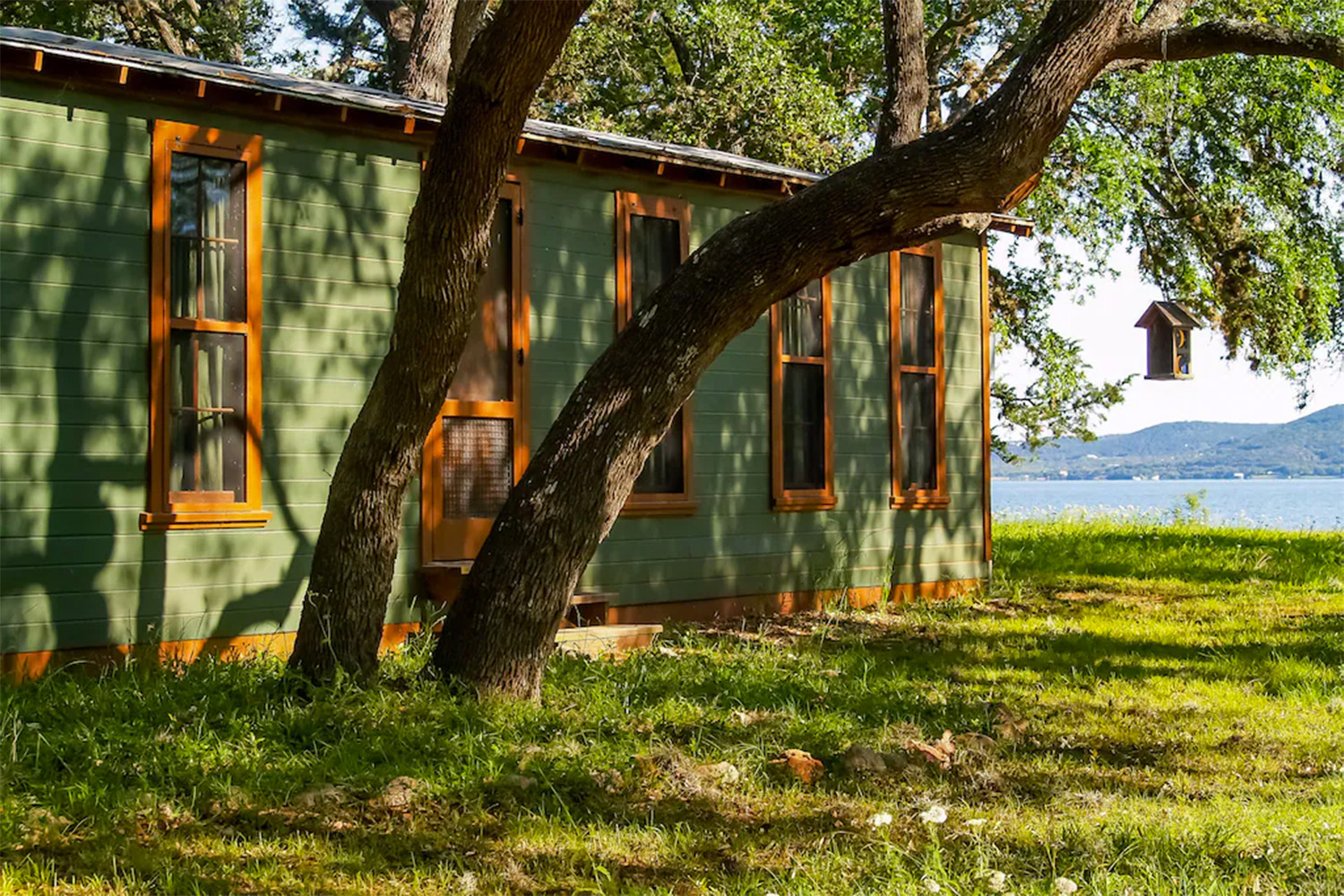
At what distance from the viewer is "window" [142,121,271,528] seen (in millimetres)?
7125

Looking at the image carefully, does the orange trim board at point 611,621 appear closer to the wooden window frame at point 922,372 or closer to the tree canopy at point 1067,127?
the wooden window frame at point 922,372

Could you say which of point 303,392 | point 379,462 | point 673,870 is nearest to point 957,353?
point 303,392

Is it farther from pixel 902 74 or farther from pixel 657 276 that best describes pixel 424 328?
pixel 902 74

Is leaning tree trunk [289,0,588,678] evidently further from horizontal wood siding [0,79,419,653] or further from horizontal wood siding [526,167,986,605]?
horizontal wood siding [526,167,986,605]

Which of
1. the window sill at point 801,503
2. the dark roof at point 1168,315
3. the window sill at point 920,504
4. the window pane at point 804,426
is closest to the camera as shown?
the window sill at point 801,503

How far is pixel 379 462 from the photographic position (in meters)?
5.85

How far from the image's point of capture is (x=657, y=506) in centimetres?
922

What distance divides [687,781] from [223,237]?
4383mm

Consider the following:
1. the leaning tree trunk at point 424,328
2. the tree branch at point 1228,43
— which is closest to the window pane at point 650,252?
the tree branch at point 1228,43

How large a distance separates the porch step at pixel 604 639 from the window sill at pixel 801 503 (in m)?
2.14

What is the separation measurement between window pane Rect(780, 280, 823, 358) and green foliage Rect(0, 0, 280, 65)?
32.4 feet

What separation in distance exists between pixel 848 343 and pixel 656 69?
9512 millimetres

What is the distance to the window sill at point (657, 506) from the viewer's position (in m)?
9.11

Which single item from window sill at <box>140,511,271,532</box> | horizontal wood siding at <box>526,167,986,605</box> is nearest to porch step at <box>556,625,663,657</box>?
horizontal wood siding at <box>526,167,986,605</box>
